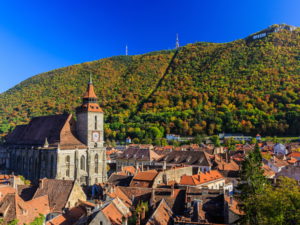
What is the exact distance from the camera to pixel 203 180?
41.5 m

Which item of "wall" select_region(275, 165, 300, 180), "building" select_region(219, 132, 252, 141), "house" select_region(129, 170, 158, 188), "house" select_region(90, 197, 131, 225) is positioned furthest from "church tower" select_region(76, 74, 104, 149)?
"building" select_region(219, 132, 252, 141)

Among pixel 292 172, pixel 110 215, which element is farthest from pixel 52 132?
pixel 292 172

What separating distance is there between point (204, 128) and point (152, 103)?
54148mm

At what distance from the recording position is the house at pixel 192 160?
179 ft

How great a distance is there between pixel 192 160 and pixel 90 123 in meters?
23.1

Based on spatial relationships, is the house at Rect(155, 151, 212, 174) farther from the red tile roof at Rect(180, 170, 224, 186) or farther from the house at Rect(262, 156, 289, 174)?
the house at Rect(262, 156, 289, 174)

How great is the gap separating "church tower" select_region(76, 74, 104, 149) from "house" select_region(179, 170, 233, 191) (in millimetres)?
20481

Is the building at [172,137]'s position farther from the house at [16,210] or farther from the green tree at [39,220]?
the house at [16,210]

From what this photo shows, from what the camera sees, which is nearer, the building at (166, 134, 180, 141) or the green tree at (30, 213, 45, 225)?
the green tree at (30, 213, 45, 225)

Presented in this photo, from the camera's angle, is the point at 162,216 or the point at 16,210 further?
the point at 16,210

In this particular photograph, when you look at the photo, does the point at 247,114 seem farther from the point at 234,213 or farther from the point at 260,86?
the point at 234,213

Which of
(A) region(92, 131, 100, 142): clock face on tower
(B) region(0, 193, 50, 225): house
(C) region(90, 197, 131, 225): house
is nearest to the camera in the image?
(C) region(90, 197, 131, 225): house

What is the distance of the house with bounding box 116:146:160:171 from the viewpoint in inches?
2739

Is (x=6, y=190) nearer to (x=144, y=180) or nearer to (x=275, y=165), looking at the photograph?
(x=144, y=180)
